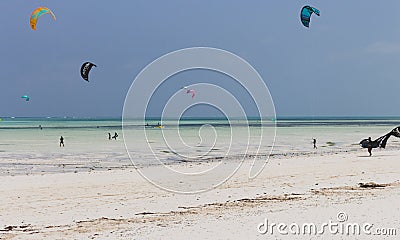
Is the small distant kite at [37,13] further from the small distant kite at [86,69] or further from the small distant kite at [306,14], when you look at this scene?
the small distant kite at [306,14]

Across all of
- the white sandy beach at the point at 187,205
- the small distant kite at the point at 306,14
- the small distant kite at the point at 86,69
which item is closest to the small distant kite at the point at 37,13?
the small distant kite at the point at 86,69

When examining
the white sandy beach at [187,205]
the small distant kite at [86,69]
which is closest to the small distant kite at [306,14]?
the white sandy beach at [187,205]

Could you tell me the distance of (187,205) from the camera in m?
12.2

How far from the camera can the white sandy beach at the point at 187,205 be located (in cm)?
919

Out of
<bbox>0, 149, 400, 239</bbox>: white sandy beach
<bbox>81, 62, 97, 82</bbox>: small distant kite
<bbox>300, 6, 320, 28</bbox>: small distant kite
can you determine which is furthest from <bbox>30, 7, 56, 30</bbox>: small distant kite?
<bbox>300, 6, 320, 28</bbox>: small distant kite

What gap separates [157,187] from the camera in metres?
15.7

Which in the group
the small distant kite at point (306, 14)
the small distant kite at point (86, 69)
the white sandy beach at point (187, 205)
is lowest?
the white sandy beach at point (187, 205)

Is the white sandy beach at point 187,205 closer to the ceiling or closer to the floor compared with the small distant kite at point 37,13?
closer to the floor

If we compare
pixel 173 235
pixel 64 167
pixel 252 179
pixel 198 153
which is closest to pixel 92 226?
pixel 173 235

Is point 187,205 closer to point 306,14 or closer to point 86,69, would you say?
point 306,14

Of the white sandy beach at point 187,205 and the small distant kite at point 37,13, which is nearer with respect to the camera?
the white sandy beach at point 187,205

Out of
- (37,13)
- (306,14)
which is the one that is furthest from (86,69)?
(306,14)

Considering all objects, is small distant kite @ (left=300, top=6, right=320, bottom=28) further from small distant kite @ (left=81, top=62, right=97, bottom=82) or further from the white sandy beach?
small distant kite @ (left=81, top=62, right=97, bottom=82)

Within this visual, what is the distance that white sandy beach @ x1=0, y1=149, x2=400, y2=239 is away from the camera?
30.1 ft
